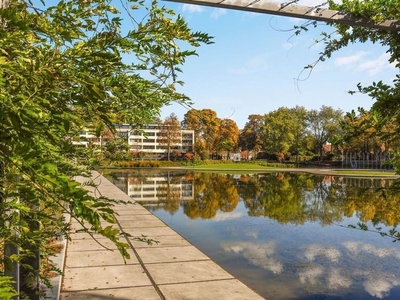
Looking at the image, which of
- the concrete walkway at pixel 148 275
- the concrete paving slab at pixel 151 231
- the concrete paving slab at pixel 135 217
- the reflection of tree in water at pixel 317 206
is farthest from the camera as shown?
the reflection of tree in water at pixel 317 206

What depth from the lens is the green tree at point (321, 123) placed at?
268ft

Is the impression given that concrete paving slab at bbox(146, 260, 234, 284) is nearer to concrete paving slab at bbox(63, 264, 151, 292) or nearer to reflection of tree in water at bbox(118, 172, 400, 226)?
concrete paving slab at bbox(63, 264, 151, 292)

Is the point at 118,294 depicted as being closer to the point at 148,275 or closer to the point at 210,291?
the point at 148,275

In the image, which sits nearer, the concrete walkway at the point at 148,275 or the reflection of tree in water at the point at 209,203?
the concrete walkway at the point at 148,275

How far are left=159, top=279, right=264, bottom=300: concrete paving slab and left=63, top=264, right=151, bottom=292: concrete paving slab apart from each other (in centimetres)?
58

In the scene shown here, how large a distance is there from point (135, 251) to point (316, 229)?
24.5ft

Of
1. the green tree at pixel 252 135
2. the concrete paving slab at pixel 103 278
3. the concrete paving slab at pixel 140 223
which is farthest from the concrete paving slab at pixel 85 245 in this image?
the green tree at pixel 252 135

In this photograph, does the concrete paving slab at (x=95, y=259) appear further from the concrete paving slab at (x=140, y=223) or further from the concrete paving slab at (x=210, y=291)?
the concrete paving slab at (x=140, y=223)

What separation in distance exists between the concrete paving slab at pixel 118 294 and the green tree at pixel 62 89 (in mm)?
3932

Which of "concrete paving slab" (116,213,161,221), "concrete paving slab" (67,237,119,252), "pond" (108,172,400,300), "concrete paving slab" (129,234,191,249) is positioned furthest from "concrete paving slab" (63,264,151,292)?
"concrete paving slab" (116,213,161,221)

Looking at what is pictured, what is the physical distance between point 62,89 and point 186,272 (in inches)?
239

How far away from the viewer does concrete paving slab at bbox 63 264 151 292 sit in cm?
684

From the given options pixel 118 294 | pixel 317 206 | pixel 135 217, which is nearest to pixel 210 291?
pixel 118 294

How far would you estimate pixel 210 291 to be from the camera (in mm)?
6633
